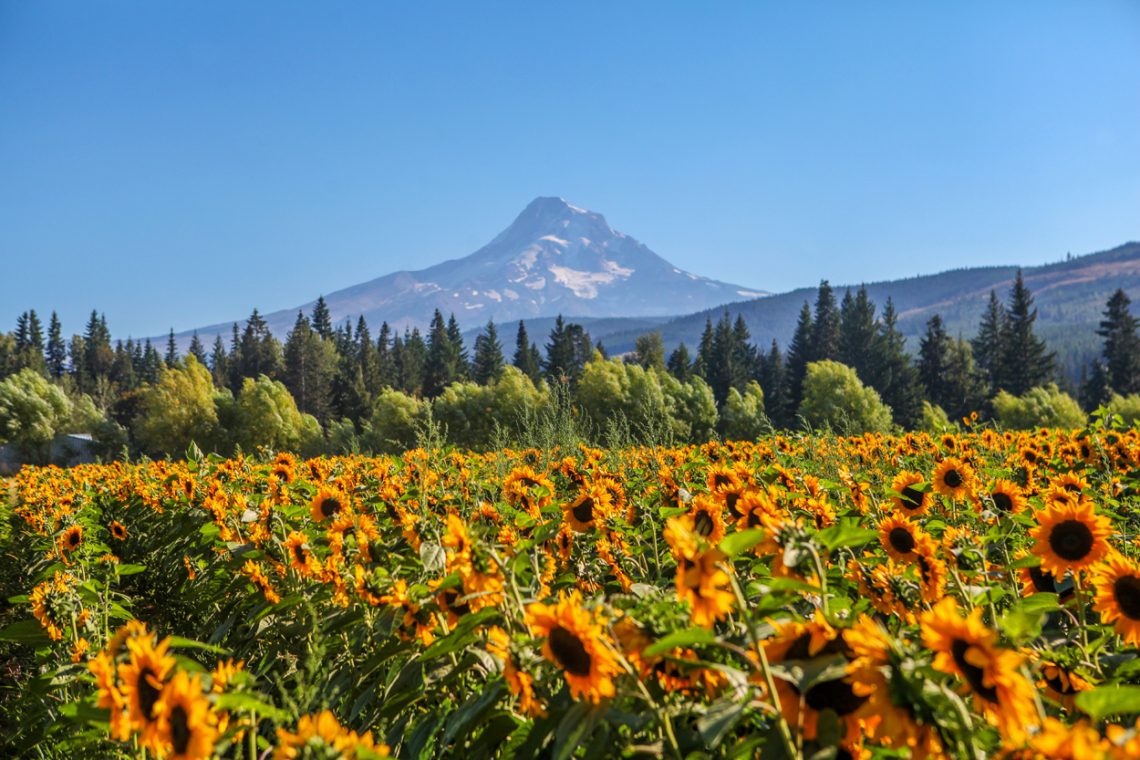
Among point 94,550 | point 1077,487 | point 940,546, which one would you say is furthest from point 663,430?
point 94,550

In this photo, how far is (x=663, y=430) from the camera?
627cm

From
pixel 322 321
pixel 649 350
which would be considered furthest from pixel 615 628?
pixel 322 321

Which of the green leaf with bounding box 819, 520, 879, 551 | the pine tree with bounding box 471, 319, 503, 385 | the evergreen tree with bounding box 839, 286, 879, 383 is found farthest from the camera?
the pine tree with bounding box 471, 319, 503, 385

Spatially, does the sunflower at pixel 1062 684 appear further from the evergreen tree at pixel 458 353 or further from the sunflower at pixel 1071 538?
the evergreen tree at pixel 458 353

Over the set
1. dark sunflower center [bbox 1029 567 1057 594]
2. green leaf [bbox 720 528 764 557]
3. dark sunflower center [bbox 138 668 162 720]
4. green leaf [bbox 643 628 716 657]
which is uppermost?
green leaf [bbox 720 528 764 557]

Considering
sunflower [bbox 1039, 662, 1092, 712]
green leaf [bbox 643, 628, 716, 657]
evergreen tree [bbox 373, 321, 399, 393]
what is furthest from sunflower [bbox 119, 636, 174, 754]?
evergreen tree [bbox 373, 321, 399, 393]

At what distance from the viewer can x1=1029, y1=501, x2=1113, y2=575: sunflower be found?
2324 mm

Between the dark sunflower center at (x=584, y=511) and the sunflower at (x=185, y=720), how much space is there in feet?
7.19

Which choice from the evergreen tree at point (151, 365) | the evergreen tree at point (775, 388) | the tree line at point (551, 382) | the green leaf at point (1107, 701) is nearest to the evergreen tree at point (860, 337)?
the tree line at point (551, 382)

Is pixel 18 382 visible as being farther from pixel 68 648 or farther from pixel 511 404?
pixel 68 648

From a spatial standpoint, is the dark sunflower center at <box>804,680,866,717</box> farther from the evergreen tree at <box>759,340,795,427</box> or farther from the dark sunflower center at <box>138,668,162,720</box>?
the evergreen tree at <box>759,340,795,427</box>

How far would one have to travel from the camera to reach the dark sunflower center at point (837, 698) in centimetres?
119

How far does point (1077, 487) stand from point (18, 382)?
5885 cm

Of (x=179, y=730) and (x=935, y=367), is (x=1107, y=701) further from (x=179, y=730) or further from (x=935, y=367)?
(x=935, y=367)
